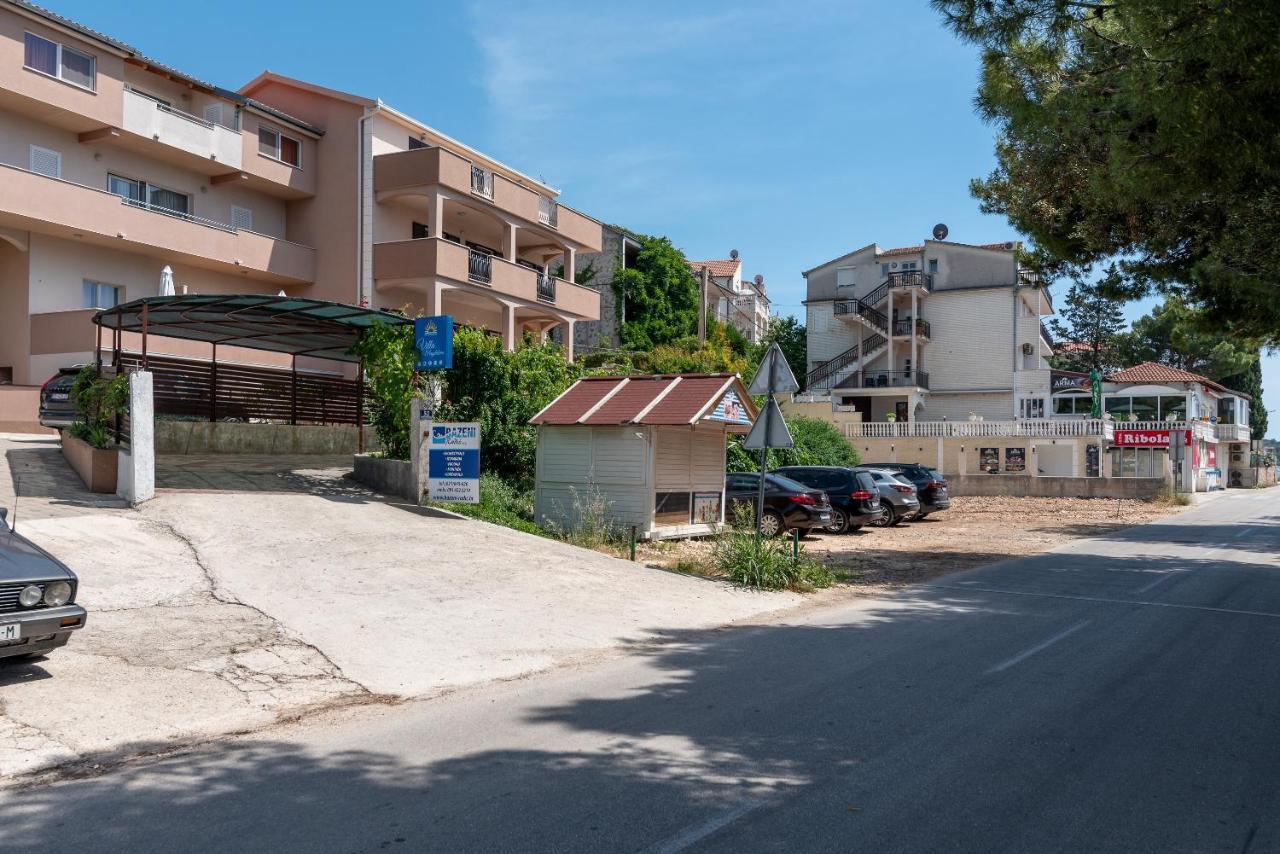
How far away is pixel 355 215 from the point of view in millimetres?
28734

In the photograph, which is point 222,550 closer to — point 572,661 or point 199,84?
point 572,661

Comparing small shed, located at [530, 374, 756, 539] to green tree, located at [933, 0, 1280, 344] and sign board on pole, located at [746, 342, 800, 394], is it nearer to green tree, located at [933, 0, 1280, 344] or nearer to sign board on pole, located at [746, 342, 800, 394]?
sign board on pole, located at [746, 342, 800, 394]

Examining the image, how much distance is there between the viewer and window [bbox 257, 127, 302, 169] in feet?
93.2

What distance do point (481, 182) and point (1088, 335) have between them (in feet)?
209

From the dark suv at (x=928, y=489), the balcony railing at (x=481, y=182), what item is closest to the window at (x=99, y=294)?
the balcony railing at (x=481, y=182)

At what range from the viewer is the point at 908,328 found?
5353cm

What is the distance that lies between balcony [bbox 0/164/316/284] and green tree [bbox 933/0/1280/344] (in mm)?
20073

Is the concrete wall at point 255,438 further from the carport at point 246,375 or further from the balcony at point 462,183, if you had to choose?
the balcony at point 462,183

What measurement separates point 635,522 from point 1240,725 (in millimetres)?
10826

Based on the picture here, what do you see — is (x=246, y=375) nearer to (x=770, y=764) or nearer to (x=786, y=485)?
(x=786, y=485)

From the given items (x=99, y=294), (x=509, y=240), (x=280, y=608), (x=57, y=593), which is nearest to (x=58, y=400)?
(x=99, y=294)

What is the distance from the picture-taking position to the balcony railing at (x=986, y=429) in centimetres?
4122

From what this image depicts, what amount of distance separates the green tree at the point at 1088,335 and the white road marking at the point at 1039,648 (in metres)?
68.3

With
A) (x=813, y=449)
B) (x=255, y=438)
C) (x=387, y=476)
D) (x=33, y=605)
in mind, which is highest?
(x=255, y=438)
